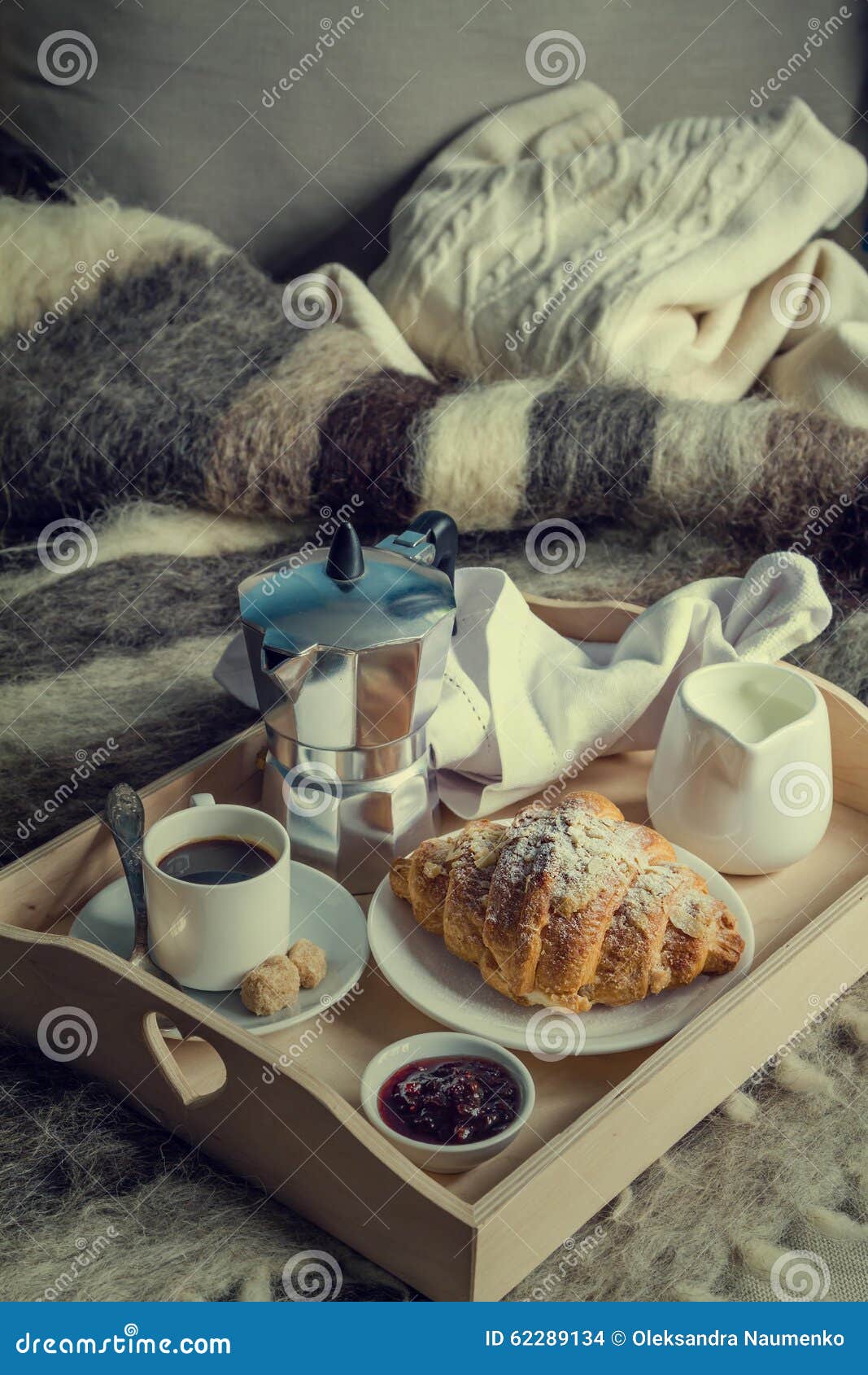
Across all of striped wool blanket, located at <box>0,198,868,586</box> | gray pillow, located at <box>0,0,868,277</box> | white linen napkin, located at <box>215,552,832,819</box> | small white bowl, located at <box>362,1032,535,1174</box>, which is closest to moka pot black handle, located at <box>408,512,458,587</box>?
white linen napkin, located at <box>215,552,832,819</box>

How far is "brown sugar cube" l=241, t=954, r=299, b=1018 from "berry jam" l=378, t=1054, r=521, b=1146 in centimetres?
8

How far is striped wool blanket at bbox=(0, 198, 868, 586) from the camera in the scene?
4.45ft

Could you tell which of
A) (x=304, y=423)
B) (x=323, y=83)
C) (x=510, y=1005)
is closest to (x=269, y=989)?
(x=510, y=1005)

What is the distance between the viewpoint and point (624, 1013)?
2.48 ft

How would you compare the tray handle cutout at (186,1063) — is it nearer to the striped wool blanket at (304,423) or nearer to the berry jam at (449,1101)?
the berry jam at (449,1101)

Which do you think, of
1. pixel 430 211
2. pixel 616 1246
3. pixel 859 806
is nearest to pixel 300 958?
pixel 616 1246

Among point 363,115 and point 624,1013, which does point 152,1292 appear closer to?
point 624,1013

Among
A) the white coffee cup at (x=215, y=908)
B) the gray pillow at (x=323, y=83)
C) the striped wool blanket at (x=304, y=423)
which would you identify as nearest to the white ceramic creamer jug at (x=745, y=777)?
the white coffee cup at (x=215, y=908)

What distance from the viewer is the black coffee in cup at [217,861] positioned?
772mm

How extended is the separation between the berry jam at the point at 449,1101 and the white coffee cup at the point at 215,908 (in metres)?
0.12

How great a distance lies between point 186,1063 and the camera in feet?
2.44

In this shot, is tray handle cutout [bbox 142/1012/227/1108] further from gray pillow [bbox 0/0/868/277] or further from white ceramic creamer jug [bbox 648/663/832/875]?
gray pillow [bbox 0/0/868/277]

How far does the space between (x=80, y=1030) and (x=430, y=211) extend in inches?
48.2

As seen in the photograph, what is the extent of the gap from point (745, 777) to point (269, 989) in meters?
0.33
